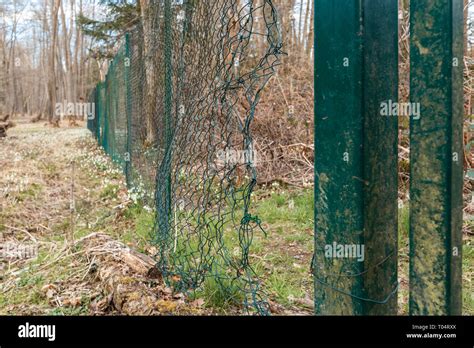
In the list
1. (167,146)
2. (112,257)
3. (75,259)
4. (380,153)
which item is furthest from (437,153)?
(75,259)

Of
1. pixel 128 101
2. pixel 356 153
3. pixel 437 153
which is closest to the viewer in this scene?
pixel 437 153

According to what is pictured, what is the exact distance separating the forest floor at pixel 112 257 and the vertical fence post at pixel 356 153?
1.20m

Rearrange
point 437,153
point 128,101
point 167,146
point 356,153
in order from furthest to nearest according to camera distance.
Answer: point 128,101 → point 167,146 → point 356,153 → point 437,153

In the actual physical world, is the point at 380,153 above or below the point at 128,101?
below

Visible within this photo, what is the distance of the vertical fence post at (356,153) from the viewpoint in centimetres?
160

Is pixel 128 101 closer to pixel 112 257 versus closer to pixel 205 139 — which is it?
pixel 112 257

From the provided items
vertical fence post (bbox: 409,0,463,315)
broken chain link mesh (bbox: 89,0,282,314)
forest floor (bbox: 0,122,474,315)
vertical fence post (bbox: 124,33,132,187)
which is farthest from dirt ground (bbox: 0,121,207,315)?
vertical fence post (bbox: 409,0,463,315)

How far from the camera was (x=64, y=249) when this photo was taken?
4043 millimetres

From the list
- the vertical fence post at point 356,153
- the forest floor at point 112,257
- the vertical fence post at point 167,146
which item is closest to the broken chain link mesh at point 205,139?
the vertical fence post at point 167,146

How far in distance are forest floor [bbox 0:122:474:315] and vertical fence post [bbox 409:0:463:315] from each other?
1.40 meters

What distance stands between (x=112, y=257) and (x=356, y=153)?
256 centimetres

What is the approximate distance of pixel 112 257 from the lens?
3.56 metres

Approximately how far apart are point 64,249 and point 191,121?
196cm
